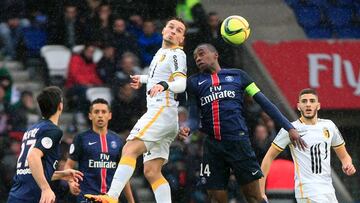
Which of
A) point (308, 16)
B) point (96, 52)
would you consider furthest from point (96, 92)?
point (308, 16)

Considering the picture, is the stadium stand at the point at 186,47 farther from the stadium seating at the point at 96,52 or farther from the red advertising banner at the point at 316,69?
the red advertising banner at the point at 316,69

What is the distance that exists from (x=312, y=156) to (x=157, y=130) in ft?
5.12

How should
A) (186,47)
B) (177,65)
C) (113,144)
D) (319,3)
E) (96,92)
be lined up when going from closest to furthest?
(177,65) < (113,144) < (96,92) < (186,47) < (319,3)

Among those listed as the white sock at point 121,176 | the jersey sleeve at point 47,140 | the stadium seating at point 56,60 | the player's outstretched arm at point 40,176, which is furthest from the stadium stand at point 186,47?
the player's outstretched arm at point 40,176

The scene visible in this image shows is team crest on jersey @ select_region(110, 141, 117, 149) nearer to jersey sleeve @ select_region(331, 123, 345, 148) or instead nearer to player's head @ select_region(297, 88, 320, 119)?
player's head @ select_region(297, 88, 320, 119)

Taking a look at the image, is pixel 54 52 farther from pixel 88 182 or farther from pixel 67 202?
pixel 88 182

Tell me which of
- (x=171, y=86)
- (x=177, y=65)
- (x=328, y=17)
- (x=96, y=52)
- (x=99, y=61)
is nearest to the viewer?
(x=171, y=86)

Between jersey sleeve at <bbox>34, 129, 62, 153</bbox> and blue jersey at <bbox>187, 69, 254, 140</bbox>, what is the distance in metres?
1.70

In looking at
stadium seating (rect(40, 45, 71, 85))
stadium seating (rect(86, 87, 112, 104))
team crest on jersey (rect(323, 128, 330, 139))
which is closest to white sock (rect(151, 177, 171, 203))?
team crest on jersey (rect(323, 128, 330, 139))

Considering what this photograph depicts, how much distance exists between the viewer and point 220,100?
11750 millimetres

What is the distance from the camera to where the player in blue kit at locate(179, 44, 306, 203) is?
11.7 m

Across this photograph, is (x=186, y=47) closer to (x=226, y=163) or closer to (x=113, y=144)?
(x=113, y=144)

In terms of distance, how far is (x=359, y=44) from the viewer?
1884cm

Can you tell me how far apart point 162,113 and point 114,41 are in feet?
20.1
